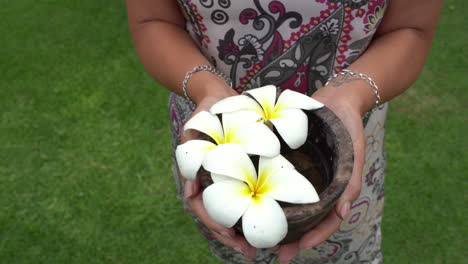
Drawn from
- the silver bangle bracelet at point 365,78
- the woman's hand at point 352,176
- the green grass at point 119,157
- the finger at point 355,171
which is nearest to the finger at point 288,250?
the woman's hand at point 352,176

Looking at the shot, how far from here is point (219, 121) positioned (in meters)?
0.81

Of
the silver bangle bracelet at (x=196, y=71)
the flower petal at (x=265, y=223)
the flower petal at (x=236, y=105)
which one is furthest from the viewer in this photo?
the silver bangle bracelet at (x=196, y=71)

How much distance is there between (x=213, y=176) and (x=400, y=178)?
167cm

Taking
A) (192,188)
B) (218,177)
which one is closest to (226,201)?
(218,177)

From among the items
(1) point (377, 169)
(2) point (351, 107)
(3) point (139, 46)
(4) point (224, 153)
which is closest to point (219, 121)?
(4) point (224, 153)

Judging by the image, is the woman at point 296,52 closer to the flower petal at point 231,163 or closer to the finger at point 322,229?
the finger at point 322,229

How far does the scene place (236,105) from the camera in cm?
80

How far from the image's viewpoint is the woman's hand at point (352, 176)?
85cm

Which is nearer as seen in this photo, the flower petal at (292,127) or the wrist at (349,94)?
the flower petal at (292,127)

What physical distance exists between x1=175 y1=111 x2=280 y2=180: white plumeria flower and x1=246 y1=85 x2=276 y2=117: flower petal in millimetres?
53

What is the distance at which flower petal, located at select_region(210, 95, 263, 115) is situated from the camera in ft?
2.62

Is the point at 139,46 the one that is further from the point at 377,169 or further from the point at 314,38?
the point at 377,169

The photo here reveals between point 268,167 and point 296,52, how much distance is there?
1.24 feet

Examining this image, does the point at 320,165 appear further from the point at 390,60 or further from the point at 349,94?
the point at 390,60
